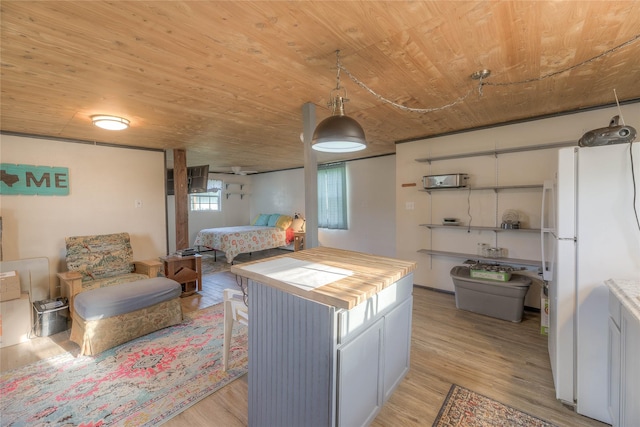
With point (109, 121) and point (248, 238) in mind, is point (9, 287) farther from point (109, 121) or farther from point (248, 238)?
point (248, 238)

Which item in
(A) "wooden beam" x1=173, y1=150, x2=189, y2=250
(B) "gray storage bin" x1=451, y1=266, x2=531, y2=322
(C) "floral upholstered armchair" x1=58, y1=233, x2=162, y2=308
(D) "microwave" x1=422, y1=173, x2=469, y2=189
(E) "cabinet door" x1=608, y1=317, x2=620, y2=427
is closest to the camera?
(E) "cabinet door" x1=608, y1=317, x2=620, y2=427

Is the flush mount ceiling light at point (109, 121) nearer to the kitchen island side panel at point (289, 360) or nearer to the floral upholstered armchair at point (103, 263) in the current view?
the floral upholstered armchair at point (103, 263)

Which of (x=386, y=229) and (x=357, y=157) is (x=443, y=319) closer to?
(x=386, y=229)

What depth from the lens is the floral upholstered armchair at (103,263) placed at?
318 cm

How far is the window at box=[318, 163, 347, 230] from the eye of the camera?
613 centimetres

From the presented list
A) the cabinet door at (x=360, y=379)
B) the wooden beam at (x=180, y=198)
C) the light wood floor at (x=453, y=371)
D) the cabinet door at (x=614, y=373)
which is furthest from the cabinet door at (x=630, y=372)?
the wooden beam at (x=180, y=198)

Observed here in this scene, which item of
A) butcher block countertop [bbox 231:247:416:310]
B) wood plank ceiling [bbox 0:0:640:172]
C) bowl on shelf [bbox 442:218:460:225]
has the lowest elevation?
butcher block countertop [bbox 231:247:416:310]

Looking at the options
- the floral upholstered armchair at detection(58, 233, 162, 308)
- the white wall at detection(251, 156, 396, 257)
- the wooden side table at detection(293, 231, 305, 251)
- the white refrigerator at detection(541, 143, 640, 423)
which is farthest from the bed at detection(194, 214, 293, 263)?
the white refrigerator at detection(541, 143, 640, 423)

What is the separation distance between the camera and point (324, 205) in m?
6.52

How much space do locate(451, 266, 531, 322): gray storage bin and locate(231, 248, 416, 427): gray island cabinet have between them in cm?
185

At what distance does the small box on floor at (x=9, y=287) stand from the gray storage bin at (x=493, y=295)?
15.6 feet

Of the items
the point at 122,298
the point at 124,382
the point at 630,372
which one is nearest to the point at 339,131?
the point at 630,372

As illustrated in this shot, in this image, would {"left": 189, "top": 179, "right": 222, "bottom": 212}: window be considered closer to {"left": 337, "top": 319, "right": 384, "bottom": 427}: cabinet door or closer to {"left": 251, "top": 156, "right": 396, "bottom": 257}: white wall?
{"left": 251, "top": 156, "right": 396, "bottom": 257}: white wall

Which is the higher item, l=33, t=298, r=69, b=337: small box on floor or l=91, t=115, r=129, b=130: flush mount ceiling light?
l=91, t=115, r=129, b=130: flush mount ceiling light
